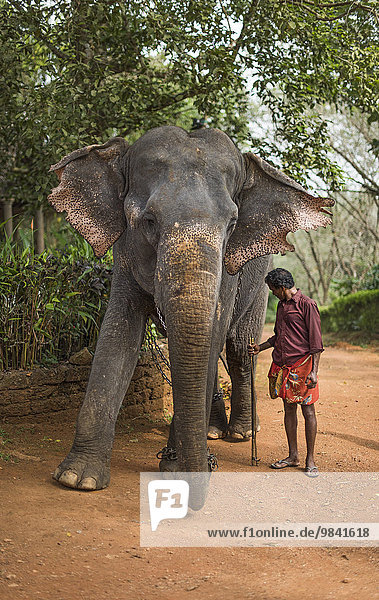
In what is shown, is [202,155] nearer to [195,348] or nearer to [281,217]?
[281,217]

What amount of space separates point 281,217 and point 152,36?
3.82m

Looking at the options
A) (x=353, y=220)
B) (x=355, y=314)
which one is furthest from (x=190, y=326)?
(x=353, y=220)

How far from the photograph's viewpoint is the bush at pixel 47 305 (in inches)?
241

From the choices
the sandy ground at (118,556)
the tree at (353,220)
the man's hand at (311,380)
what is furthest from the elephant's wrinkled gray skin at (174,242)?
the tree at (353,220)

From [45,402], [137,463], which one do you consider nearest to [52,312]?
[45,402]

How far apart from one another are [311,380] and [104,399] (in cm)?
153

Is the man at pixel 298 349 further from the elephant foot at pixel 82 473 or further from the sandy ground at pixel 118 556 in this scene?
the elephant foot at pixel 82 473

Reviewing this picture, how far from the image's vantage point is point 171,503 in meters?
3.97

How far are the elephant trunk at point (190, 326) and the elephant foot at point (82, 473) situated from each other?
0.72 m

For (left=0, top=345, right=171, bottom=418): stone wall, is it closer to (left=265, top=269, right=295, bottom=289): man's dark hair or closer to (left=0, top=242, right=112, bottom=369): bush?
(left=0, top=242, right=112, bottom=369): bush

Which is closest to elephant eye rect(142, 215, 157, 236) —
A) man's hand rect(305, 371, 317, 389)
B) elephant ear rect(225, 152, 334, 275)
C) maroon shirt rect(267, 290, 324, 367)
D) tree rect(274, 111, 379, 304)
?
elephant ear rect(225, 152, 334, 275)

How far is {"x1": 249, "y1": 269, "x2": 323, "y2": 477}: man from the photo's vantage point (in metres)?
4.99

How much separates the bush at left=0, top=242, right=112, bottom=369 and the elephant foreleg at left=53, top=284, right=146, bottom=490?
1.50m

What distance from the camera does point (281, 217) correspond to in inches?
202
